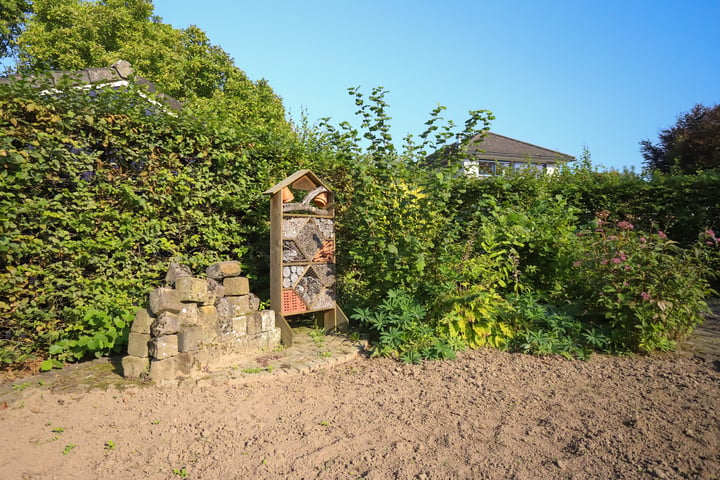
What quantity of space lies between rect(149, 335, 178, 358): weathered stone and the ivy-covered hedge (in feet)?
2.46

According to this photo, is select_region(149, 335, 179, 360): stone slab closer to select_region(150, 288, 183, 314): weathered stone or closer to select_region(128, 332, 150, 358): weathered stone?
select_region(128, 332, 150, 358): weathered stone

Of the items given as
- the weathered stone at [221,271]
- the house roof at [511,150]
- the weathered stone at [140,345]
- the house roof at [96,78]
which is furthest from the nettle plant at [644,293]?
the house roof at [511,150]

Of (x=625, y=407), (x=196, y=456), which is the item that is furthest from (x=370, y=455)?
(x=625, y=407)

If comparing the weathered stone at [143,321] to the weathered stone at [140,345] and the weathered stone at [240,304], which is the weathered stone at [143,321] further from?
the weathered stone at [240,304]

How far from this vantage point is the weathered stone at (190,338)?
373cm

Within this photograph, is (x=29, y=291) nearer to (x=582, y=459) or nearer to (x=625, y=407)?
(x=582, y=459)

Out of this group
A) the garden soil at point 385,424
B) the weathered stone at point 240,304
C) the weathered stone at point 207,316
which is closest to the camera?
the garden soil at point 385,424

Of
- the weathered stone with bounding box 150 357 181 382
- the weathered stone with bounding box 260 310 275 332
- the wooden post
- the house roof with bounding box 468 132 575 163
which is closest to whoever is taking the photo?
the weathered stone with bounding box 150 357 181 382

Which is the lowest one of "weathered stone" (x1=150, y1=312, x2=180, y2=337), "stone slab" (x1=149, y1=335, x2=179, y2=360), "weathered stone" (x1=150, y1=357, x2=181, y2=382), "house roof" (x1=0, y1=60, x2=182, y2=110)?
"weathered stone" (x1=150, y1=357, x2=181, y2=382)

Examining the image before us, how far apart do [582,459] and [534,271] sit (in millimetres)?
3302

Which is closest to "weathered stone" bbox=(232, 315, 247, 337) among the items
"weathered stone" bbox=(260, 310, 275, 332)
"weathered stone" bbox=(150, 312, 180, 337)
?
"weathered stone" bbox=(260, 310, 275, 332)

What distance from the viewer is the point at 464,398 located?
3316 millimetres

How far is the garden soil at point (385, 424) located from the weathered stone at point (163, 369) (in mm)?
123

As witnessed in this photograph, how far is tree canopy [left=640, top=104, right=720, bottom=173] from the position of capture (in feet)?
61.0
